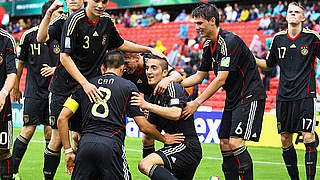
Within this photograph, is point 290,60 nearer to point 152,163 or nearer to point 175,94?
point 175,94

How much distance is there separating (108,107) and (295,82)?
11.9 ft

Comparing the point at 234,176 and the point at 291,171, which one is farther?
the point at 291,171

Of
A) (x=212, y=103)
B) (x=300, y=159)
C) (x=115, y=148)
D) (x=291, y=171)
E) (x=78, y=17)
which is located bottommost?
(x=212, y=103)

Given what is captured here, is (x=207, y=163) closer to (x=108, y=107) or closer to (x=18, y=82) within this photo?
(x=18, y=82)

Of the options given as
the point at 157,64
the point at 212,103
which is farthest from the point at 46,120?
the point at 212,103

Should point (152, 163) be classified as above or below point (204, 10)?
below

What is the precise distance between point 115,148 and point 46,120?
3.32m

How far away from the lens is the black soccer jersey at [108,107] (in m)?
5.05

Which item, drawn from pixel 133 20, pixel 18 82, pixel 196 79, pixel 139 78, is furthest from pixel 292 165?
pixel 133 20

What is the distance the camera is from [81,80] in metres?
5.30

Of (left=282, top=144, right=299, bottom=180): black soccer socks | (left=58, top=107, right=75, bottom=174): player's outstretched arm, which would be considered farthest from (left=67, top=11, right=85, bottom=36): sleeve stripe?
(left=282, top=144, right=299, bottom=180): black soccer socks

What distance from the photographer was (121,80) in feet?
17.0

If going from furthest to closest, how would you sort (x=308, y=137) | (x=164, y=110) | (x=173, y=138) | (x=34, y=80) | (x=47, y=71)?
(x=34, y=80)
(x=47, y=71)
(x=308, y=137)
(x=173, y=138)
(x=164, y=110)

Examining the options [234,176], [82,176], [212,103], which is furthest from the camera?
[212,103]
